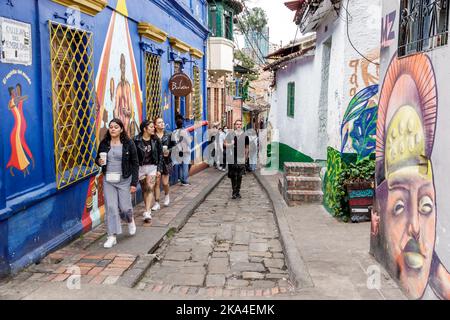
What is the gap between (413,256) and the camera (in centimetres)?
429

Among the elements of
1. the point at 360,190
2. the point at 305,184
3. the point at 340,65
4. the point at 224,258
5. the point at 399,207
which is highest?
the point at 340,65

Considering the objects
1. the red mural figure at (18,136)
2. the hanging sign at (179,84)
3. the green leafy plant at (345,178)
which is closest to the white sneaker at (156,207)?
the green leafy plant at (345,178)

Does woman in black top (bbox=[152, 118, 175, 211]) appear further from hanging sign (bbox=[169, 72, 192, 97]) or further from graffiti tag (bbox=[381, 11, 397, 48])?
graffiti tag (bbox=[381, 11, 397, 48])

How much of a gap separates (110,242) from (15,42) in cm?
272

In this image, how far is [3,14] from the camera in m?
4.73

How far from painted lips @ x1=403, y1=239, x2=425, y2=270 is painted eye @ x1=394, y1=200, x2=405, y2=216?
14.5 inches

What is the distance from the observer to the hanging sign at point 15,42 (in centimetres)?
469

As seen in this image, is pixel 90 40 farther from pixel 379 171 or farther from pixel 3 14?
pixel 379 171

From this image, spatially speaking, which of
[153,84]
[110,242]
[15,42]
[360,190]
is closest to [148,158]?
[110,242]

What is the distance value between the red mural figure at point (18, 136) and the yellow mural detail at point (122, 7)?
11.6 ft

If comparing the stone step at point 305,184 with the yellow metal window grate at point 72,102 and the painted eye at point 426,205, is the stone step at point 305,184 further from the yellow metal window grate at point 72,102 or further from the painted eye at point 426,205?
the painted eye at point 426,205

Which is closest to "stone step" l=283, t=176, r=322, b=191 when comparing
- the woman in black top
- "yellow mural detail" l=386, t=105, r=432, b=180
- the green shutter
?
the woman in black top

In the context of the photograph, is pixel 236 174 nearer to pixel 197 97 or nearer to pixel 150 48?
pixel 150 48
